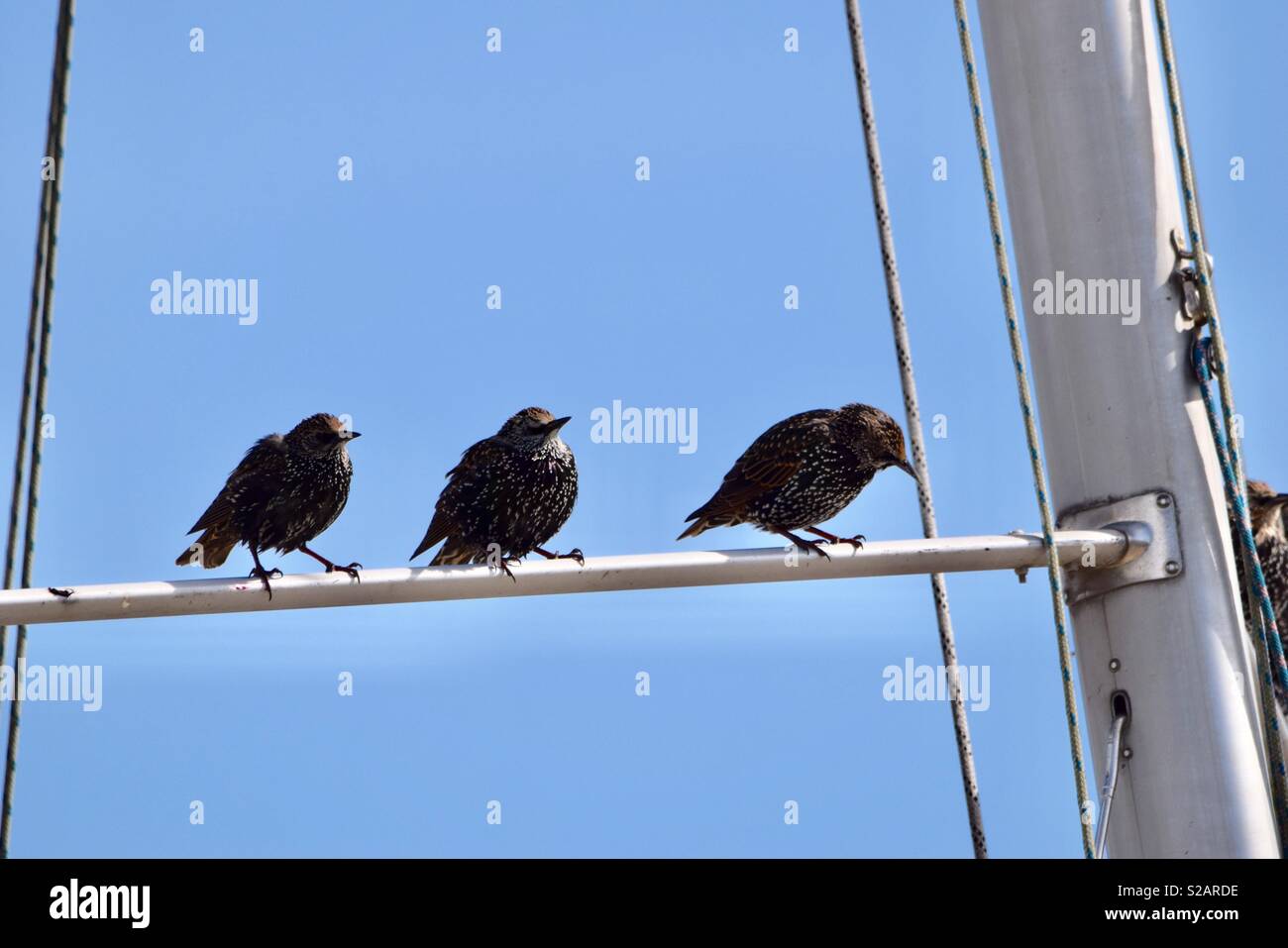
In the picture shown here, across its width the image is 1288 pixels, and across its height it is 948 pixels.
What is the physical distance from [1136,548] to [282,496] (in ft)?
9.55

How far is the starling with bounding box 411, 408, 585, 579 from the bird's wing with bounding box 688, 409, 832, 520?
551mm

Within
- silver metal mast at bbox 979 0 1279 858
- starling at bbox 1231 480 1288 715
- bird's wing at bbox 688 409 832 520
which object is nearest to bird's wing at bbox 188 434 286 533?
bird's wing at bbox 688 409 832 520

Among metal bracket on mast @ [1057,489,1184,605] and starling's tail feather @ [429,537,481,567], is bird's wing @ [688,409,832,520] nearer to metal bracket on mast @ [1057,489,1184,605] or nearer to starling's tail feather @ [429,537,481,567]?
starling's tail feather @ [429,537,481,567]

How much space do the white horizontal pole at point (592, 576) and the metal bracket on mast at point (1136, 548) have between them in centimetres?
5

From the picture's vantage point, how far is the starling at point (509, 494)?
20.8 ft

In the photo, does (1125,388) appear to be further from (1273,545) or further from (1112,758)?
(1273,545)

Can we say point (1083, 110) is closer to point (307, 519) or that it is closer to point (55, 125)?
point (307, 519)

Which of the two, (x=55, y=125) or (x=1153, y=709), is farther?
(x=55, y=125)

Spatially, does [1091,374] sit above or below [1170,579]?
above

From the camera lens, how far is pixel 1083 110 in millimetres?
5254

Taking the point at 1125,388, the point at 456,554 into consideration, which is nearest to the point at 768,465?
the point at 456,554

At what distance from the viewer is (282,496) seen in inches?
249
